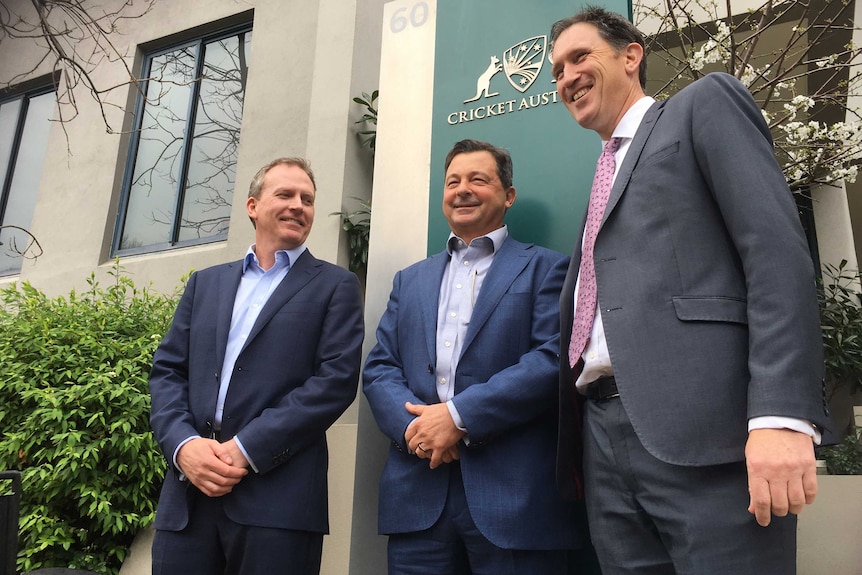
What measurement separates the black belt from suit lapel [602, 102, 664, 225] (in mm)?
420

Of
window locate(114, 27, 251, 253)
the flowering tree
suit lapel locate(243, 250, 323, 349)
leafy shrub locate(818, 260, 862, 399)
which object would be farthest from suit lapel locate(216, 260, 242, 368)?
leafy shrub locate(818, 260, 862, 399)

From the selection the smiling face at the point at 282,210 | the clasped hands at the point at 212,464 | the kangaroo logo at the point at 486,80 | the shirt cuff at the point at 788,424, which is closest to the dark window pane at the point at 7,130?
the smiling face at the point at 282,210

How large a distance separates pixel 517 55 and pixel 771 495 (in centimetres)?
214

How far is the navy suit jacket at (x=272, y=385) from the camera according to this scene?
7.44 feet

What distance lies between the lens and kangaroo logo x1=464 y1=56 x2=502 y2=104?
9.86ft

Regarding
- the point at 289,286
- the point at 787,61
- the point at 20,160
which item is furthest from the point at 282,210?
the point at 20,160

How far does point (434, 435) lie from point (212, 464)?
0.72 metres

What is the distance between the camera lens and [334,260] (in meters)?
5.41

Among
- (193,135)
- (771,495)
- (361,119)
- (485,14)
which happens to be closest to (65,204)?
(193,135)

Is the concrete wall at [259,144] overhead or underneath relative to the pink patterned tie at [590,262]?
overhead

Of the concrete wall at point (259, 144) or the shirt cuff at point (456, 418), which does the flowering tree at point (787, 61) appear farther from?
the shirt cuff at point (456, 418)

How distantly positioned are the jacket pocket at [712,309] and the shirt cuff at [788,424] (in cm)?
25

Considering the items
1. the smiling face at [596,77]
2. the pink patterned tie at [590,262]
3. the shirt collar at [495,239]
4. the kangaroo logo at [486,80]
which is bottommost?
the pink patterned tie at [590,262]

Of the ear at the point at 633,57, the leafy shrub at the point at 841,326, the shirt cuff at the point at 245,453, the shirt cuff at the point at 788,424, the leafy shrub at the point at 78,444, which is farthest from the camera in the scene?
the leafy shrub at the point at 841,326
